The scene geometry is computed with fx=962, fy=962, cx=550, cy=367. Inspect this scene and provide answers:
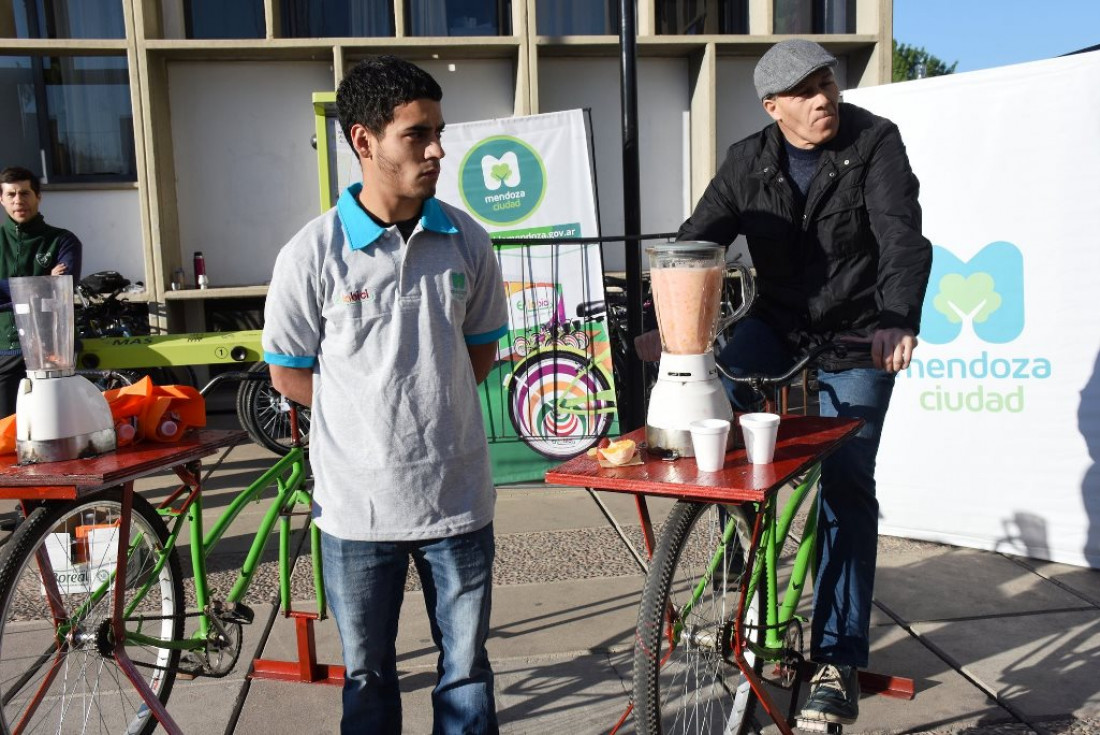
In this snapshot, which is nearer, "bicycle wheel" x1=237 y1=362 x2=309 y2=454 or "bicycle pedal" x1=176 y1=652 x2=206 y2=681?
"bicycle pedal" x1=176 y1=652 x2=206 y2=681

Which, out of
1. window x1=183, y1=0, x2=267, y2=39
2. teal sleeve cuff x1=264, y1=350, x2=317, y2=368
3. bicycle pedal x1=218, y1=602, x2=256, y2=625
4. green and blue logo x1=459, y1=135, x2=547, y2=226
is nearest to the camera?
teal sleeve cuff x1=264, y1=350, x2=317, y2=368

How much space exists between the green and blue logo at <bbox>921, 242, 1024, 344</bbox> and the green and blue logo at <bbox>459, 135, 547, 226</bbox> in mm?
2775

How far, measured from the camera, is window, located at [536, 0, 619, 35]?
9.54 m

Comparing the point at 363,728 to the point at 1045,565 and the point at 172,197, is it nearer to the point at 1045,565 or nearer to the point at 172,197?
the point at 1045,565

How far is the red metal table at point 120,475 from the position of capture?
2.61 meters

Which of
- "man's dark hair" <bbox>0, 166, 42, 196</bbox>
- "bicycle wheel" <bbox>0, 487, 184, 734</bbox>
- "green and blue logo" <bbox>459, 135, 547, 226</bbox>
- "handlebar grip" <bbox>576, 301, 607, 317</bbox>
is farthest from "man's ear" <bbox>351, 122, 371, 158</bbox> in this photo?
"man's dark hair" <bbox>0, 166, 42, 196</bbox>

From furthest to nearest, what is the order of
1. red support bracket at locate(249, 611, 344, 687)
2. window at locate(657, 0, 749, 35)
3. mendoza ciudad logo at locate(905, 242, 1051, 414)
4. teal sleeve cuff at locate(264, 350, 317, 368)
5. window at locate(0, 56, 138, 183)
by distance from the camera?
window at locate(657, 0, 749, 35)
window at locate(0, 56, 138, 183)
mendoza ciudad logo at locate(905, 242, 1051, 414)
red support bracket at locate(249, 611, 344, 687)
teal sleeve cuff at locate(264, 350, 317, 368)

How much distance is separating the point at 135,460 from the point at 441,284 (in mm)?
1101

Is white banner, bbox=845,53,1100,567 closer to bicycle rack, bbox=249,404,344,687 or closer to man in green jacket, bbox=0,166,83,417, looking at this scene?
bicycle rack, bbox=249,404,344,687

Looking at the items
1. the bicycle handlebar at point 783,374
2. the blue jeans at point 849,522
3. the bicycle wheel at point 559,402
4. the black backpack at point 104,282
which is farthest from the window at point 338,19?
the bicycle handlebar at point 783,374

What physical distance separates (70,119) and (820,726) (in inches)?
345

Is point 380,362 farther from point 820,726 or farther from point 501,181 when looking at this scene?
point 501,181

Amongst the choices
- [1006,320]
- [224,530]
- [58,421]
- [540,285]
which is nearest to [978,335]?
[1006,320]

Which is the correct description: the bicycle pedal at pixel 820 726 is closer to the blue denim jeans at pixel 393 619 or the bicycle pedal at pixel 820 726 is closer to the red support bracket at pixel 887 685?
the red support bracket at pixel 887 685
